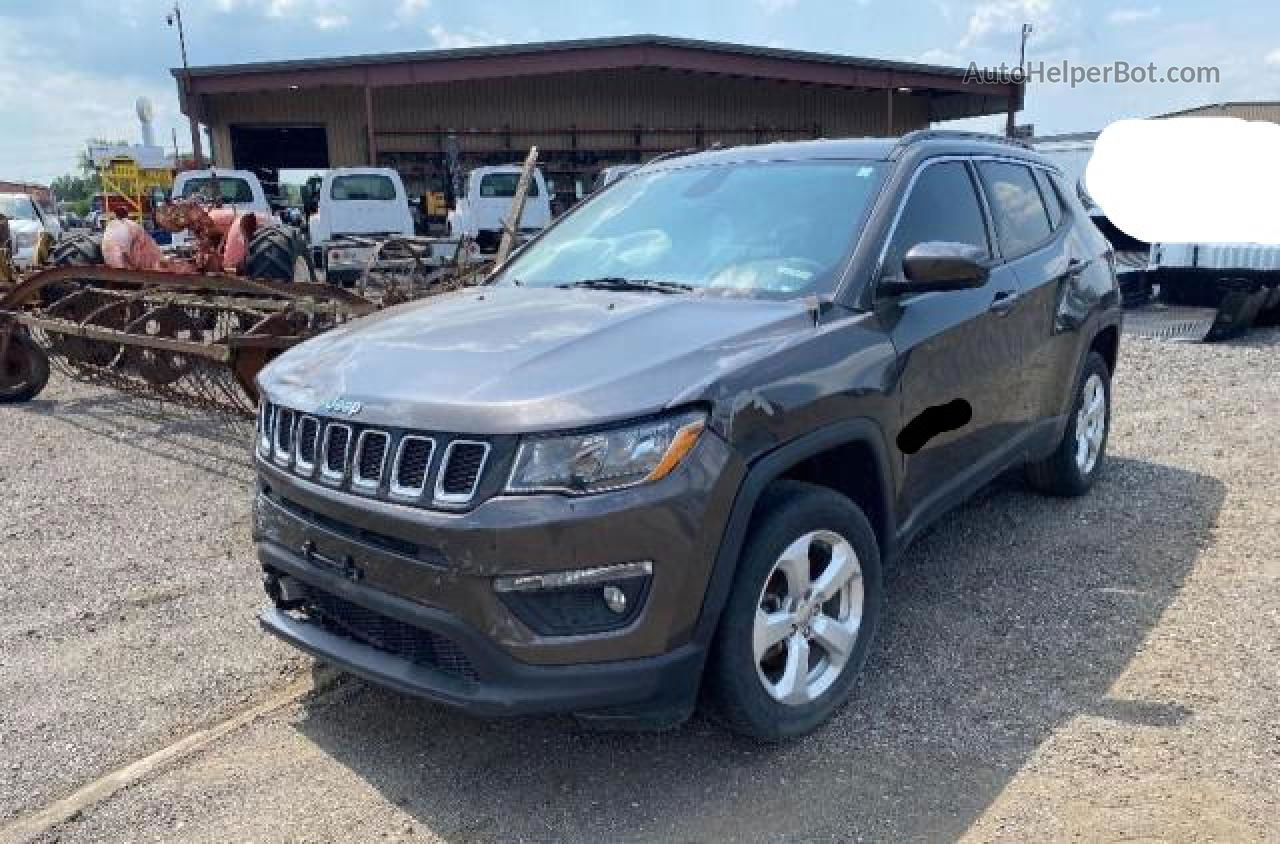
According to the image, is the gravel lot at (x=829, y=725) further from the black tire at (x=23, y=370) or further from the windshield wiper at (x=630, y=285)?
the black tire at (x=23, y=370)

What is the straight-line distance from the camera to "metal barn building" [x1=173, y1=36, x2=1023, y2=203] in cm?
2375

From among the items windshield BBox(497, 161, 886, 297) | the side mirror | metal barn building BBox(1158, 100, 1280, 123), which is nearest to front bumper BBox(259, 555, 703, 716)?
windshield BBox(497, 161, 886, 297)

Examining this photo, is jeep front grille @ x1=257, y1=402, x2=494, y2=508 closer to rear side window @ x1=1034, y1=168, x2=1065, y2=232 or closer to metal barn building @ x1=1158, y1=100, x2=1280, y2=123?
rear side window @ x1=1034, y1=168, x2=1065, y2=232

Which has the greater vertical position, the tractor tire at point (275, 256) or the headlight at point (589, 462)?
the tractor tire at point (275, 256)

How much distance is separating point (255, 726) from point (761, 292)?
7.33ft

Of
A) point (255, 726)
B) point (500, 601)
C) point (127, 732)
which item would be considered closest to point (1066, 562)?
point (500, 601)

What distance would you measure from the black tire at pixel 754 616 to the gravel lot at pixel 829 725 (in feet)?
0.45

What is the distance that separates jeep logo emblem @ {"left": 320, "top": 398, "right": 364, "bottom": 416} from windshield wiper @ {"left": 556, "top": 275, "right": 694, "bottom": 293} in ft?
3.76

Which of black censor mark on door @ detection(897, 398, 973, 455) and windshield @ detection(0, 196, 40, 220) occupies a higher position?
windshield @ detection(0, 196, 40, 220)

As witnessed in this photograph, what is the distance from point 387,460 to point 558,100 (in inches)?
1078

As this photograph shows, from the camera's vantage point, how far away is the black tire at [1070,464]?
5.08 metres

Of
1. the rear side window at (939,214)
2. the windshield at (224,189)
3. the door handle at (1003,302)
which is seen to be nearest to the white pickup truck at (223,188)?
the windshield at (224,189)

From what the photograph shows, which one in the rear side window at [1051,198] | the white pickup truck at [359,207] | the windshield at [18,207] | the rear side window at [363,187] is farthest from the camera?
the windshield at [18,207]

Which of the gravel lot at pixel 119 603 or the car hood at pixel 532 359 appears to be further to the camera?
the gravel lot at pixel 119 603
